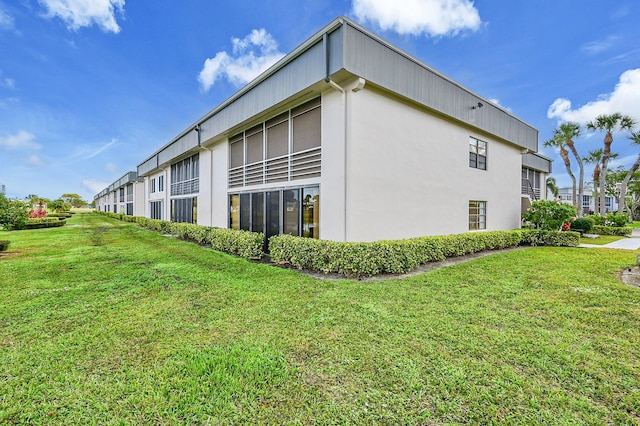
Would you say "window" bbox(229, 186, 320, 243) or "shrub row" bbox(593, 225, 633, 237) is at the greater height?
"window" bbox(229, 186, 320, 243)

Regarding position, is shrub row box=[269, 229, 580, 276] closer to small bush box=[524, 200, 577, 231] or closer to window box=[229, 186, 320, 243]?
window box=[229, 186, 320, 243]

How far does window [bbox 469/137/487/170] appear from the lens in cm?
1089

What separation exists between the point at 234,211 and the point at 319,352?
9.46 metres

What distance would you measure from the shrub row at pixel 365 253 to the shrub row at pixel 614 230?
16522 millimetres

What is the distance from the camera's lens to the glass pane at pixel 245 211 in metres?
10.5

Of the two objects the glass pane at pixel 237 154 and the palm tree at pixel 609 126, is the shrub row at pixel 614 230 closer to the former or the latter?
the palm tree at pixel 609 126

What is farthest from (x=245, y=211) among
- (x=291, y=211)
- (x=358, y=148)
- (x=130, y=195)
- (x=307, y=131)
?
(x=130, y=195)

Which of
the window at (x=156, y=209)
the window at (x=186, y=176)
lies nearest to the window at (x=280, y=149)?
the window at (x=186, y=176)

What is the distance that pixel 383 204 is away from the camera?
7.41 meters

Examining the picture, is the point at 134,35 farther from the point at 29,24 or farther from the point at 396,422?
the point at 396,422

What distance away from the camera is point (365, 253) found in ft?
20.6

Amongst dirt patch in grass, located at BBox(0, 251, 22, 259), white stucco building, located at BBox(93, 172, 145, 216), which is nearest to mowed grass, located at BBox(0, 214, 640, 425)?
dirt patch in grass, located at BBox(0, 251, 22, 259)

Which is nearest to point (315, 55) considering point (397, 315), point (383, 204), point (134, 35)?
point (383, 204)

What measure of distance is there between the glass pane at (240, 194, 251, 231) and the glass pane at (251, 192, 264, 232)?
0.97ft
